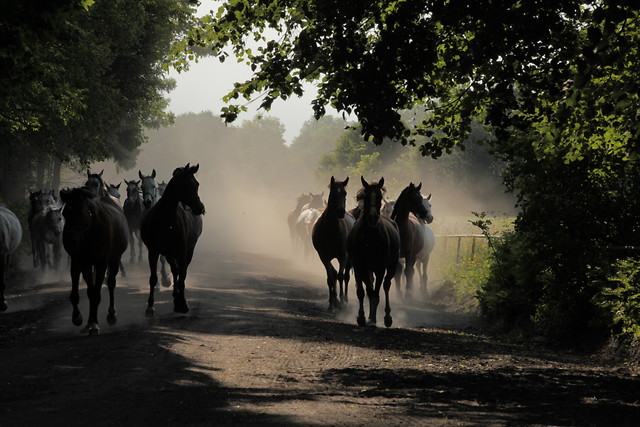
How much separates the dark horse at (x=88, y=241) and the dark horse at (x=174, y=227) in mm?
1608

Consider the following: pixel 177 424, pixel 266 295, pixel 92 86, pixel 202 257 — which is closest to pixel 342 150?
pixel 202 257

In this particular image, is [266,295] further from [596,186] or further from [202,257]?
[202,257]

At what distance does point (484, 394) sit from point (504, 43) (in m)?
4.36

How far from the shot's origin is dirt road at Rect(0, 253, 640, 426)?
24.8ft

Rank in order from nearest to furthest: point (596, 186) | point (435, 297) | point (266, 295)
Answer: point (596, 186) < point (266, 295) < point (435, 297)

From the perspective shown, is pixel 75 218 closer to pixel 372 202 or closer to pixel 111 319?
pixel 111 319

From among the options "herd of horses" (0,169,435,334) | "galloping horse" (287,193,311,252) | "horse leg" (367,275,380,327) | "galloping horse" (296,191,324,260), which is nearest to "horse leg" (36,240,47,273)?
"herd of horses" (0,169,435,334)

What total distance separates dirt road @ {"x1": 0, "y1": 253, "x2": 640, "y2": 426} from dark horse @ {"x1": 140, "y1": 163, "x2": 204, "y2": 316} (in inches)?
26.8

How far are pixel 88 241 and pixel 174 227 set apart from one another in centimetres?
262

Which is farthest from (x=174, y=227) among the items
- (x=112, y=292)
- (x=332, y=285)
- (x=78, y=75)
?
(x=78, y=75)

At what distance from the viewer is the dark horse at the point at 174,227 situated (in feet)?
49.9

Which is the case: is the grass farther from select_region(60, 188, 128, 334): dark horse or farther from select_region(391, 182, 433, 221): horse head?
select_region(60, 188, 128, 334): dark horse

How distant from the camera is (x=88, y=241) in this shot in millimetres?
13000

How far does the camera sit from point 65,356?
10484mm
